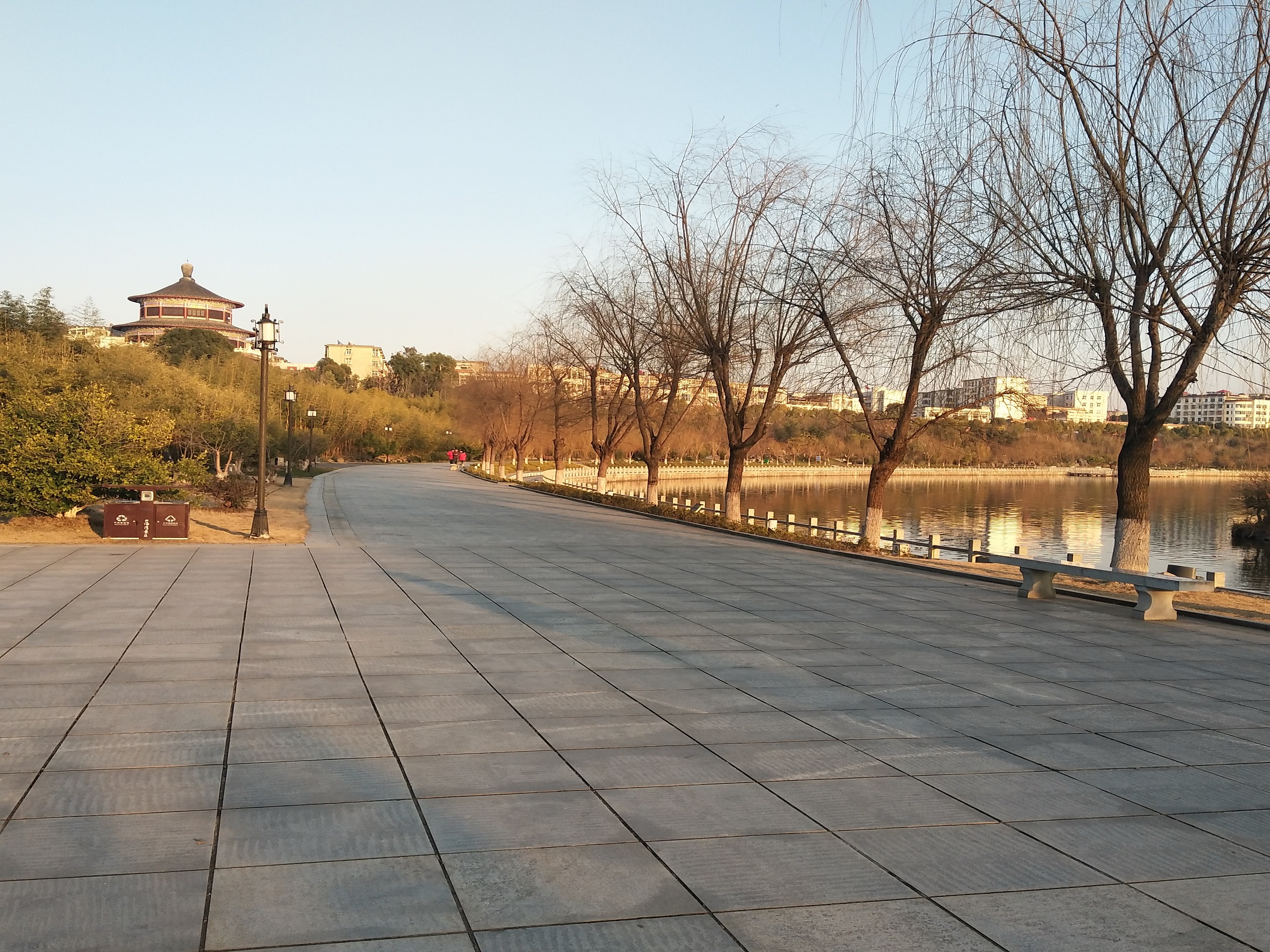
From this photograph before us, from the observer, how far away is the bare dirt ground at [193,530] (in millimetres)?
16078

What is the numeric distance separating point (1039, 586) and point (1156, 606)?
5.43ft

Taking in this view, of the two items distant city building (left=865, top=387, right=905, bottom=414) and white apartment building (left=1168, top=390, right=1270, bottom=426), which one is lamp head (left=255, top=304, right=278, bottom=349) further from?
white apartment building (left=1168, top=390, right=1270, bottom=426)

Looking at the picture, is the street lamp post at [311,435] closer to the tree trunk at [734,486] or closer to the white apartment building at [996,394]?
the tree trunk at [734,486]

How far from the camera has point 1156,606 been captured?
10805 millimetres

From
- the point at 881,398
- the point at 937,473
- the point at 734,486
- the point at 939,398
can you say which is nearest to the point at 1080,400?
the point at 939,398

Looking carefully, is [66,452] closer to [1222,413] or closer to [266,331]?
[266,331]

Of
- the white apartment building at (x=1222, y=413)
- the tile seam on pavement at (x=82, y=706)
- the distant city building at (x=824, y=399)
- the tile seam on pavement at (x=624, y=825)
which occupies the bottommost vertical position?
the tile seam on pavement at (x=82, y=706)

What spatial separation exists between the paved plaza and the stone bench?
1.46 feet

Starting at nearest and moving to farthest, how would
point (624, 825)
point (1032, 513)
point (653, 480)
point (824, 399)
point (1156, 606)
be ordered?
1. point (624, 825)
2. point (1156, 606)
3. point (824, 399)
4. point (653, 480)
5. point (1032, 513)

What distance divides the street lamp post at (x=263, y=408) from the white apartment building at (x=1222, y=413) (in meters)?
20.1

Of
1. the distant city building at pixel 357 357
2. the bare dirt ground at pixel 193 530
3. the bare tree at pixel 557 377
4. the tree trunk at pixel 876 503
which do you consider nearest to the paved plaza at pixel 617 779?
Answer: the bare dirt ground at pixel 193 530

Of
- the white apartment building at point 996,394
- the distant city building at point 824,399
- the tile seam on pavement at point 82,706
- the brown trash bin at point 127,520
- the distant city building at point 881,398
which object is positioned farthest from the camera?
the distant city building at point 824,399

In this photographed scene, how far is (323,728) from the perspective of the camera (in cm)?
575

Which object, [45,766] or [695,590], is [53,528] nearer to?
[695,590]
